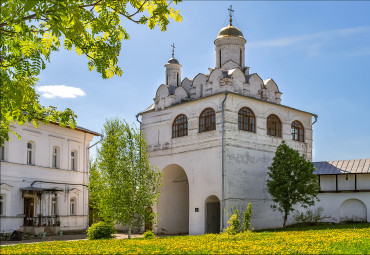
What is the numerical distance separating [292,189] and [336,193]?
7.03 metres

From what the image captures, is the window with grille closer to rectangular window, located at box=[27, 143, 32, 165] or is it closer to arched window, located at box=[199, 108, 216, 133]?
rectangular window, located at box=[27, 143, 32, 165]

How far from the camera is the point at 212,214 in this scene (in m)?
27.8

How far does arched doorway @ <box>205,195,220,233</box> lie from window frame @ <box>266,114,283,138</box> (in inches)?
221

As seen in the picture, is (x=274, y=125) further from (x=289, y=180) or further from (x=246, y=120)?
(x=289, y=180)

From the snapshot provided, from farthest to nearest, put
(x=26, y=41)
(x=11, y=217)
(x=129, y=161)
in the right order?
(x=11, y=217), (x=129, y=161), (x=26, y=41)

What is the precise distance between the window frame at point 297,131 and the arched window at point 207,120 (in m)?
6.52

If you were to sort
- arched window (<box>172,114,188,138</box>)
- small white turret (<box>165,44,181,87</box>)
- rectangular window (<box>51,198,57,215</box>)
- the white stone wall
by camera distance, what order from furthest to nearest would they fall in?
1. small white turret (<box>165,44,181,87</box>)
2. arched window (<box>172,114,188,138</box>)
3. rectangular window (<box>51,198,57,215</box>)
4. the white stone wall

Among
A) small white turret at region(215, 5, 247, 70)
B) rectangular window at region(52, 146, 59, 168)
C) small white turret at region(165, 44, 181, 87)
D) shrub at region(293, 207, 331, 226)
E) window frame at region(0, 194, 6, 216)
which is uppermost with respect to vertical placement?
small white turret at region(215, 5, 247, 70)

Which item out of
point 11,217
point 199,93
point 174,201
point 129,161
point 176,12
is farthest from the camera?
point 174,201

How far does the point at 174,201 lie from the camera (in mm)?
31312

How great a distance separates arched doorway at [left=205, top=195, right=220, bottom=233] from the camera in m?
27.5

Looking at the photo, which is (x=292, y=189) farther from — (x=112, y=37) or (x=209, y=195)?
(x=112, y=37)

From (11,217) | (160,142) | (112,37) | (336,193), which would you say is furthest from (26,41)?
(336,193)

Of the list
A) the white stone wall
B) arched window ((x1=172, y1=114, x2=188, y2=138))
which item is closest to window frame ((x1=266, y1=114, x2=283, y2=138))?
the white stone wall
